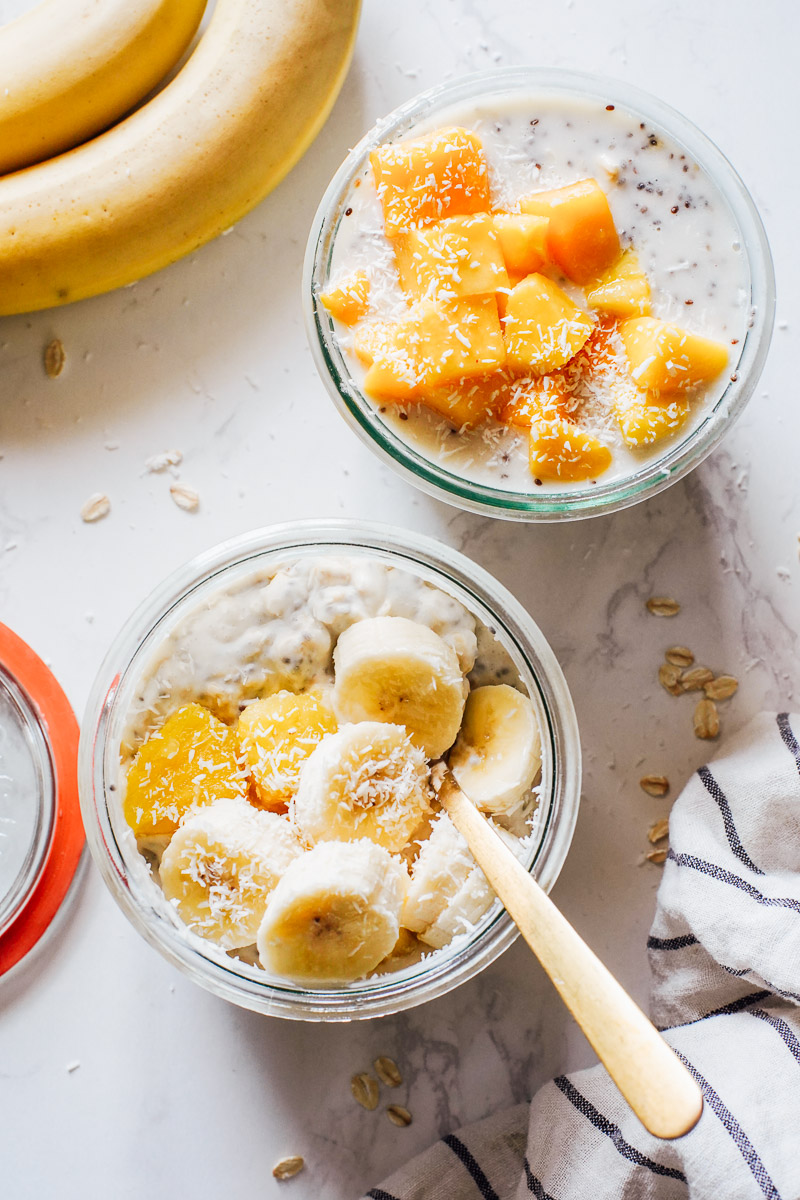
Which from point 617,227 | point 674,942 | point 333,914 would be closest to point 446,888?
point 333,914

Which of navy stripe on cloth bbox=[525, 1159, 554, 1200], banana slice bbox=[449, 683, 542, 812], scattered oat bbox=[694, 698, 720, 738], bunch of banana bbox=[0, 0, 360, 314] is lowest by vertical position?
navy stripe on cloth bbox=[525, 1159, 554, 1200]

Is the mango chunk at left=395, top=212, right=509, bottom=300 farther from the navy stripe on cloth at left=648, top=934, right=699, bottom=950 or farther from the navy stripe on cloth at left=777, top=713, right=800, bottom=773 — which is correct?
the navy stripe on cloth at left=648, top=934, right=699, bottom=950

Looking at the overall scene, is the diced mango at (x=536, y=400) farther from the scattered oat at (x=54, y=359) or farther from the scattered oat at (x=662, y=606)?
the scattered oat at (x=54, y=359)

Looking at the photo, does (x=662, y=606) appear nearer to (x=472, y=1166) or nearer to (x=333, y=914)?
(x=333, y=914)

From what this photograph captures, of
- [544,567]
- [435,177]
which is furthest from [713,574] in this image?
[435,177]

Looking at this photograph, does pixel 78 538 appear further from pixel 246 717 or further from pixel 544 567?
pixel 544 567

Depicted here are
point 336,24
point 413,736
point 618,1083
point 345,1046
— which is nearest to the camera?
point 618,1083

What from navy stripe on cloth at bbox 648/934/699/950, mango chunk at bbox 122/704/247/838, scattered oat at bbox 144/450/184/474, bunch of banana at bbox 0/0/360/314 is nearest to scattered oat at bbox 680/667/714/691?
navy stripe on cloth at bbox 648/934/699/950
